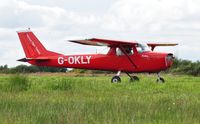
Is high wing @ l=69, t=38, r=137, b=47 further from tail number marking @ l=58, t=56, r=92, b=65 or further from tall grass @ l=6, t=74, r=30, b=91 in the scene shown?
tall grass @ l=6, t=74, r=30, b=91

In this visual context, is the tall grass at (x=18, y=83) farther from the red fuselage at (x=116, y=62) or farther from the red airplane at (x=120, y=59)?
the red fuselage at (x=116, y=62)

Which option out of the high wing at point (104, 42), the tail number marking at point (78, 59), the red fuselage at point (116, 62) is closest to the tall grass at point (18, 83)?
the high wing at point (104, 42)

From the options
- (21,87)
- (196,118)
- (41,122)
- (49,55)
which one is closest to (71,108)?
(41,122)

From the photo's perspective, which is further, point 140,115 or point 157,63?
point 157,63

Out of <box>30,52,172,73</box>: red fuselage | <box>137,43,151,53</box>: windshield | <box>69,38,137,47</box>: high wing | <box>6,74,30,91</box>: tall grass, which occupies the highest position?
<box>69,38,137,47</box>: high wing

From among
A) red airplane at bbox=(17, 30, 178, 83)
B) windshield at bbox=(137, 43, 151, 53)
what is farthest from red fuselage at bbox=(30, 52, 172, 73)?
windshield at bbox=(137, 43, 151, 53)

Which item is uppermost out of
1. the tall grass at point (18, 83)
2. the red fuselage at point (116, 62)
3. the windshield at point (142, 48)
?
the windshield at point (142, 48)

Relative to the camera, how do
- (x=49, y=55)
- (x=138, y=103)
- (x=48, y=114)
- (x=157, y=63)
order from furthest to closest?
1. (x=49, y=55)
2. (x=157, y=63)
3. (x=138, y=103)
4. (x=48, y=114)

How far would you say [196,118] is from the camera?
31.6 ft

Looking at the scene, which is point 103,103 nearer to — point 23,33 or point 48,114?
point 48,114

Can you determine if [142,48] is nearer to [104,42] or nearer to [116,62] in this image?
[116,62]

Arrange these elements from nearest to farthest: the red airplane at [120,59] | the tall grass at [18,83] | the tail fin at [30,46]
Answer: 1. the tall grass at [18,83]
2. the red airplane at [120,59]
3. the tail fin at [30,46]

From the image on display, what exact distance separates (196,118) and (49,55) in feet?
79.6

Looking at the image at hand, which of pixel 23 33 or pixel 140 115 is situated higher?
pixel 23 33
